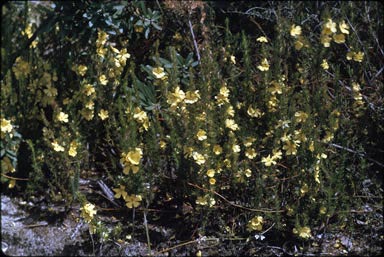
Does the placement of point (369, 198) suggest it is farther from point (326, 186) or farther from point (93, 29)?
point (93, 29)

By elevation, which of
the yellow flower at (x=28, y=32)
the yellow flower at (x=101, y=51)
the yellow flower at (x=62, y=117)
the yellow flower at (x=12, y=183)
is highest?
the yellow flower at (x=28, y=32)

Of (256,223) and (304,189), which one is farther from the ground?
(304,189)

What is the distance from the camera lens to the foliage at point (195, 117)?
8.67 feet

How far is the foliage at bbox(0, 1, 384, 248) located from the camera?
2.64m

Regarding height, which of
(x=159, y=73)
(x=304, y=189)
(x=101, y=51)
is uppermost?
(x=101, y=51)

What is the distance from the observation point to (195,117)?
2646mm

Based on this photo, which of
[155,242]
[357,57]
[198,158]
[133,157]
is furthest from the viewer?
[357,57]

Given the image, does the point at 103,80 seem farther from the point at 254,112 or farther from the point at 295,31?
the point at 295,31

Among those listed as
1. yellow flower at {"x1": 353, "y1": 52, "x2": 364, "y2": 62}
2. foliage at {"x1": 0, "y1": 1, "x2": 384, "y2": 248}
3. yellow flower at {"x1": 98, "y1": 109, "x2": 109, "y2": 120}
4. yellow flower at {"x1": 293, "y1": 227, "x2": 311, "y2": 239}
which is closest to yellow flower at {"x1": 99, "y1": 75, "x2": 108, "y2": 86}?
foliage at {"x1": 0, "y1": 1, "x2": 384, "y2": 248}

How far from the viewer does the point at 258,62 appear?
328cm

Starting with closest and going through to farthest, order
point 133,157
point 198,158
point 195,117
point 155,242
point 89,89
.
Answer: point 133,157 < point 198,158 < point 195,117 < point 155,242 < point 89,89

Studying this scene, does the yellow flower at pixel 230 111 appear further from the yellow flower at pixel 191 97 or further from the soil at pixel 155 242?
the soil at pixel 155 242

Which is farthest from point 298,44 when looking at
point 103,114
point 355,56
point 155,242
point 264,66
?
point 155,242

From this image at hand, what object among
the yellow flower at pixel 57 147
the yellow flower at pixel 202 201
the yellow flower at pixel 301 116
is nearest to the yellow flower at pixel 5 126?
the yellow flower at pixel 57 147
